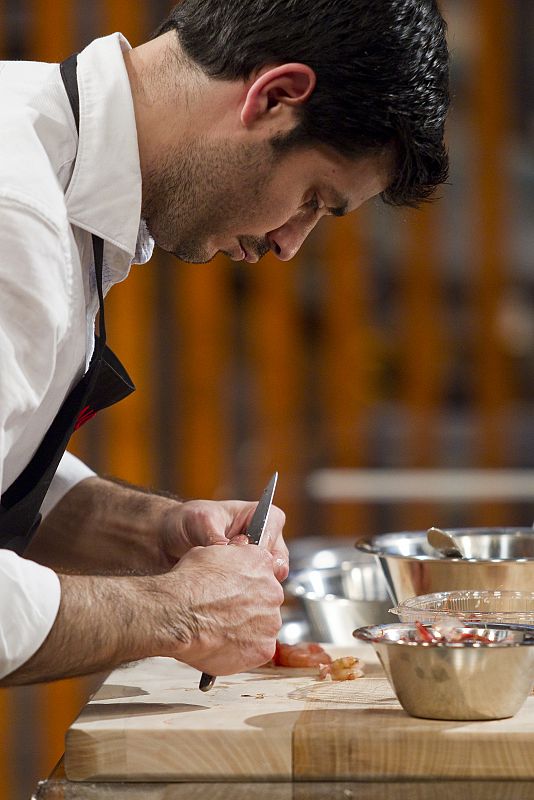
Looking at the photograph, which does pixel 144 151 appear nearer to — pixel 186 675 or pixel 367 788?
pixel 186 675

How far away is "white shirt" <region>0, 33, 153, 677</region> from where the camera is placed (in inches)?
44.0

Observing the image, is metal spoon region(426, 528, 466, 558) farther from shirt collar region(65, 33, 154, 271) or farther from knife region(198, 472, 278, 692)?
shirt collar region(65, 33, 154, 271)

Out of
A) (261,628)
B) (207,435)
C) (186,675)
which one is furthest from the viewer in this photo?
(207,435)

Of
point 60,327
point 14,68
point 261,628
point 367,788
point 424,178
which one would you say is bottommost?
point 367,788

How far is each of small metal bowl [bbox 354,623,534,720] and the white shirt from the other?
35cm

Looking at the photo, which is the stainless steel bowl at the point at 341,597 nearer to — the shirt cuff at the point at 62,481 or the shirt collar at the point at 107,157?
the shirt cuff at the point at 62,481

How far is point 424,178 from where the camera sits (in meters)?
1.49

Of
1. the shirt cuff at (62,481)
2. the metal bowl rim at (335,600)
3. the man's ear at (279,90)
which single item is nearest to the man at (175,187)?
the man's ear at (279,90)

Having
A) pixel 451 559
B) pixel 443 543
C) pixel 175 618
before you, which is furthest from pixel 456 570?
pixel 175 618

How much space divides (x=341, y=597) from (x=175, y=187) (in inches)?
25.1

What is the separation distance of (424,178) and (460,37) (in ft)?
8.11

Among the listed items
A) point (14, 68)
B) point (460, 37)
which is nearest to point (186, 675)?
point (14, 68)

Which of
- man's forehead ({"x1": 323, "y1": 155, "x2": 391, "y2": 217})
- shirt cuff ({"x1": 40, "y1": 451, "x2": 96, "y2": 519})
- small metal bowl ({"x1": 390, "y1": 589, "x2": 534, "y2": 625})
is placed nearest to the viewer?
small metal bowl ({"x1": 390, "y1": 589, "x2": 534, "y2": 625})

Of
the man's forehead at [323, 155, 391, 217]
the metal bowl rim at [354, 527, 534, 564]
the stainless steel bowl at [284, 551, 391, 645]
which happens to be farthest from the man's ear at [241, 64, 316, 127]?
the stainless steel bowl at [284, 551, 391, 645]
